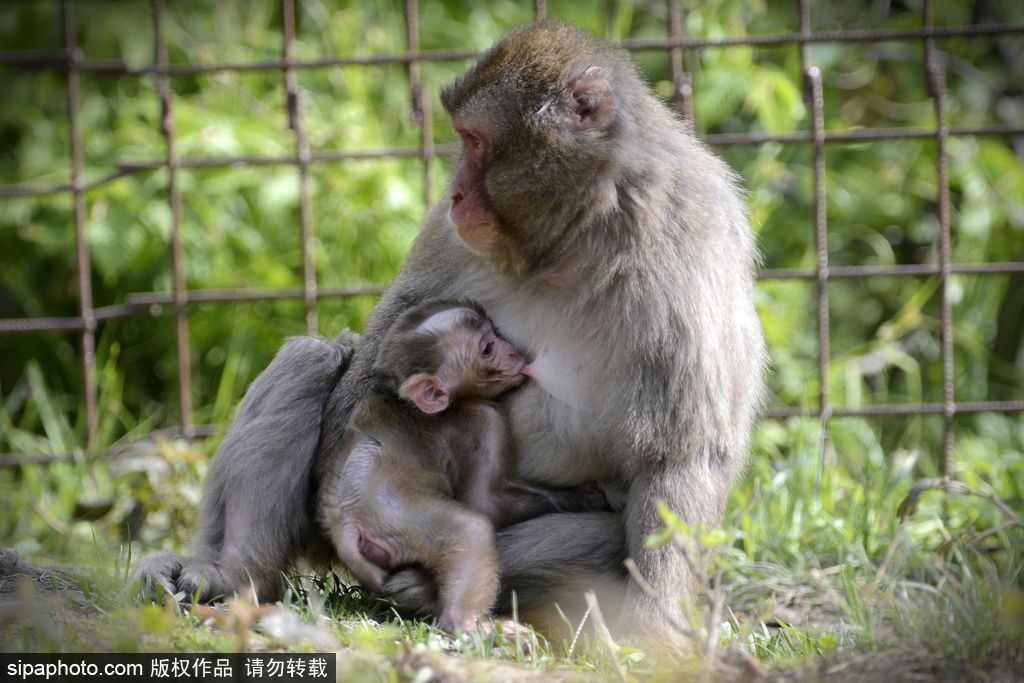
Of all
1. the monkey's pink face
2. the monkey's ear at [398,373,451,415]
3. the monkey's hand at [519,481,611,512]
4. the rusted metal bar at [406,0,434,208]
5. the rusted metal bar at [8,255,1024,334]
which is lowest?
the monkey's hand at [519,481,611,512]

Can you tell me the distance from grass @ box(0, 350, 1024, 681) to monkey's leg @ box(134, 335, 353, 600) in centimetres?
12

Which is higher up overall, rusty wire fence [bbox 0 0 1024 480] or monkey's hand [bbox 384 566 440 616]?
rusty wire fence [bbox 0 0 1024 480]

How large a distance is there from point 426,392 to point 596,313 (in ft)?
1.79

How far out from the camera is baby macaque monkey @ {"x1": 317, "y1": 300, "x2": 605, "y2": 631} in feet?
11.2

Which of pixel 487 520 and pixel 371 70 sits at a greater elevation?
pixel 371 70

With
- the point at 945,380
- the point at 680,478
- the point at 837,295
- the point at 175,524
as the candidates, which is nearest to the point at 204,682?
the point at 680,478

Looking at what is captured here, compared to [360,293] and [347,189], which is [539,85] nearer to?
[360,293]

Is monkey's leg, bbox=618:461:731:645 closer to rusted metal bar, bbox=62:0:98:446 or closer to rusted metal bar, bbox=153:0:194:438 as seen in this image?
rusted metal bar, bbox=153:0:194:438

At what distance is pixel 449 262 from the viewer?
12.8 feet

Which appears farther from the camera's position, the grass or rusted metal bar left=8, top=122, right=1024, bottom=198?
rusted metal bar left=8, top=122, right=1024, bottom=198

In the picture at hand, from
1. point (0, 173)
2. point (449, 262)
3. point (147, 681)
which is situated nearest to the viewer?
point (147, 681)

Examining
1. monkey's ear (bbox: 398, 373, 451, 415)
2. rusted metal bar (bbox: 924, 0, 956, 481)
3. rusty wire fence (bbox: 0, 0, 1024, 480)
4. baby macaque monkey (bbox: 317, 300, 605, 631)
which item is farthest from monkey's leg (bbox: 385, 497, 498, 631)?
rusted metal bar (bbox: 924, 0, 956, 481)

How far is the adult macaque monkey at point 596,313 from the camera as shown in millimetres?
3395

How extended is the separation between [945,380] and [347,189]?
3.09 m
